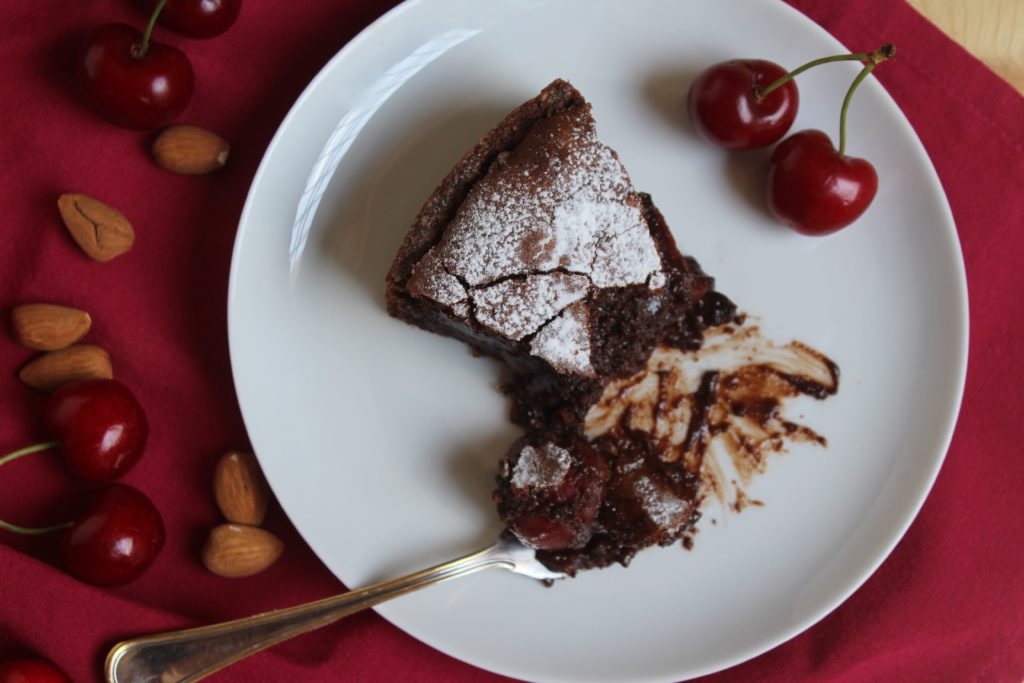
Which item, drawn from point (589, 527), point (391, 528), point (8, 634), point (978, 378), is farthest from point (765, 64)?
point (8, 634)

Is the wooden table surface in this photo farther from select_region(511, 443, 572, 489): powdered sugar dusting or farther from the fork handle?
the fork handle

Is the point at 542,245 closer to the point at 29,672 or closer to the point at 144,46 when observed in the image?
the point at 144,46

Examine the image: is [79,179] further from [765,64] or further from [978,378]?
[978,378]

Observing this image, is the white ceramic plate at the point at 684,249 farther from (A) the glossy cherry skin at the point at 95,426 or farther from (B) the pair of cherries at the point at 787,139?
(A) the glossy cherry skin at the point at 95,426

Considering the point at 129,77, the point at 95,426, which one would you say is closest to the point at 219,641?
the point at 95,426

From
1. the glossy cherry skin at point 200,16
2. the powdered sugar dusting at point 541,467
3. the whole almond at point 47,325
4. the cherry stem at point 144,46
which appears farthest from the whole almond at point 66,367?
the powdered sugar dusting at point 541,467

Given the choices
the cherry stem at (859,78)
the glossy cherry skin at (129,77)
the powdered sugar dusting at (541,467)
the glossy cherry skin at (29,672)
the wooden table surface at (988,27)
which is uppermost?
the wooden table surface at (988,27)

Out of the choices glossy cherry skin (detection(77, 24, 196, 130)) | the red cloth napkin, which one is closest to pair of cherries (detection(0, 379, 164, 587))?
the red cloth napkin
